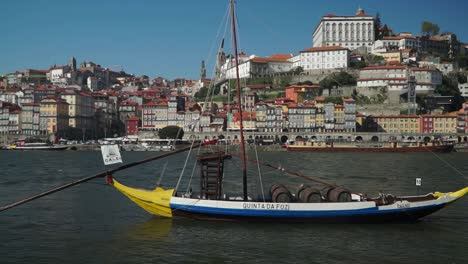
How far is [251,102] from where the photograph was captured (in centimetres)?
10312

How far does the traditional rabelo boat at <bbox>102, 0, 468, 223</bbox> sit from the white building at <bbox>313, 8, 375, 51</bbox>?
104 m

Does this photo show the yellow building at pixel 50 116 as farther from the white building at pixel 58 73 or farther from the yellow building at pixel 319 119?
the white building at pixel 58 73

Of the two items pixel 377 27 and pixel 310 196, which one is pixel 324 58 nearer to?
pixel 377 27

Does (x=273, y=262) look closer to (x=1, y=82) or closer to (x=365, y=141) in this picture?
(x=365, y=141)

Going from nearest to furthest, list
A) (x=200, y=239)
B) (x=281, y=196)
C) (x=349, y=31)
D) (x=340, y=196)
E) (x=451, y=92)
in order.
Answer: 1. (x=200, y=239)
2. (x=281, y=196)
3. (x=340, y=196)
4. (x=451, y=92)
5. (x=349, y=31)

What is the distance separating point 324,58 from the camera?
11069 cm

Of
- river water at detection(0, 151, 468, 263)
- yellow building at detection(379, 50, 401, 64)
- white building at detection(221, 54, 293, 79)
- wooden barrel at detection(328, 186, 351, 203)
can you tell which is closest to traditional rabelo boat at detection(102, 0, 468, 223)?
wooden barrel at detection(328, 186, 351, 203)

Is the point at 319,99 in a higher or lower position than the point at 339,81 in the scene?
lower

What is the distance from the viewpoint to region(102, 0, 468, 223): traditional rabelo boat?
17.9m

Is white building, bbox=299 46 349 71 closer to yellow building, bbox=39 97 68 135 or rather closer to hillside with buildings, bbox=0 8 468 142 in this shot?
hillside with buildings, bbox=0 8 468 142

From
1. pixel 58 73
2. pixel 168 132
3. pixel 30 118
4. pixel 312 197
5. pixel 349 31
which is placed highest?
pixel 349 31

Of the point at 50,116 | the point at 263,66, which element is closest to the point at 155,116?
the point at 50,116

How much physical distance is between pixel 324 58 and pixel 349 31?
44.5ft

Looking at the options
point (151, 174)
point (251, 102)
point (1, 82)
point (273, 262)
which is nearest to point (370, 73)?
point (251, 102)
